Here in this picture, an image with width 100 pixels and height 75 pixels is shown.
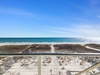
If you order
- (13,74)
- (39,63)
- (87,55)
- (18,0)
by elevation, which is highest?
(18,0)

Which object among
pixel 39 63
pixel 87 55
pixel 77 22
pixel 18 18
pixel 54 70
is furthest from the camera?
pixel 77 22

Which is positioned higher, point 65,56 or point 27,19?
point 27,19

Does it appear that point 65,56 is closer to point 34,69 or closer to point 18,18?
point 34,69

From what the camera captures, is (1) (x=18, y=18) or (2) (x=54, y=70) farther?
(1) (x=18, y=18)

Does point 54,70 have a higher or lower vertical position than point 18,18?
lower

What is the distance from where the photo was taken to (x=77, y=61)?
57.2 inches

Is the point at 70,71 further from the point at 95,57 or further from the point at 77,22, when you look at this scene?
the point at 77,22

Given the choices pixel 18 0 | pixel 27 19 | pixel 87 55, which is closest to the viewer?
pixel 87 55

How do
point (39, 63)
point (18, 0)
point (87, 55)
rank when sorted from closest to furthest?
point (87, 55), point (39, 63), point (18, 0)

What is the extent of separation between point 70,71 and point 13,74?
0.63 m

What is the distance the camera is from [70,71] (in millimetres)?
1489

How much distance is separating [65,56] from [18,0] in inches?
216

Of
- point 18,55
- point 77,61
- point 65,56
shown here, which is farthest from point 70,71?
point 18,55

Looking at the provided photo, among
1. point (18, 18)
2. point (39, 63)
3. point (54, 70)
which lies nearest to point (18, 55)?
point (39, 63)
